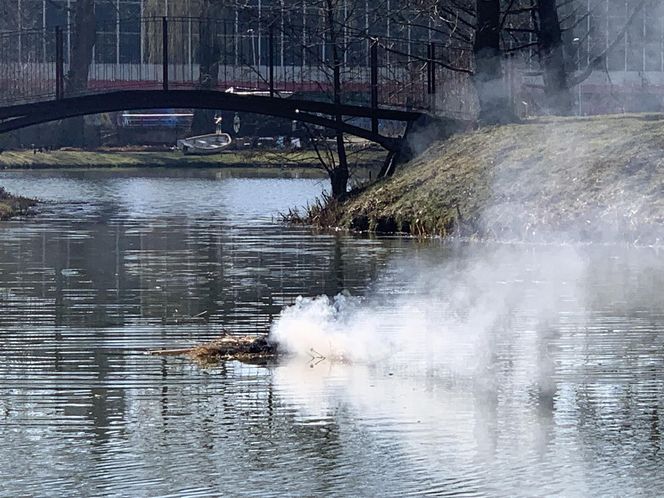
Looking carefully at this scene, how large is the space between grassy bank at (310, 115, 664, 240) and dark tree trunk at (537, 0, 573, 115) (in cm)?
379

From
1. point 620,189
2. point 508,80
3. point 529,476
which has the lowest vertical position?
point 529,476

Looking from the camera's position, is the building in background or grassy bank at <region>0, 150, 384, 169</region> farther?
grassy bank at <region>0, 150, 384, 169</region>

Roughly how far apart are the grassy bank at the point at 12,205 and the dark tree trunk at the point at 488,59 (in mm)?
10029

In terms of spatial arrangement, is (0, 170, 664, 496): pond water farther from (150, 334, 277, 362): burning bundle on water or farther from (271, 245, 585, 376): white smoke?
(150, 334, 277, 362): burning bundle on water

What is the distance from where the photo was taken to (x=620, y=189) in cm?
2866

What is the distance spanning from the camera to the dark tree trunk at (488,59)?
37188 mm

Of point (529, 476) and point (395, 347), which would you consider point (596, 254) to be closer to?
point (395, 347)

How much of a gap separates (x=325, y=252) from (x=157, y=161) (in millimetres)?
48406

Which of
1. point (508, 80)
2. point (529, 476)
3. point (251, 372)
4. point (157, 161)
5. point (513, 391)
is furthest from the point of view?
point (157, 161)

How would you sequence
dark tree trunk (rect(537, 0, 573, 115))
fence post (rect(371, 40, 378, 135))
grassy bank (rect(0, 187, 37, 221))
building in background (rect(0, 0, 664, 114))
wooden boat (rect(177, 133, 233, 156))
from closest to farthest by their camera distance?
grassy bank (rect(0, 187, 37, 221))
fence post (rect(371, 40, 378, 135))
dark tree trunk (rect(537, 0, 573, 115))
building in background (rect(0, 0, 664, 114))
wooden boat (rect(177, 133, 233, 156))

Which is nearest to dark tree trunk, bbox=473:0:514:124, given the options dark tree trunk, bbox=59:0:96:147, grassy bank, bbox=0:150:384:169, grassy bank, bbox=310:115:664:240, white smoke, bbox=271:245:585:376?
grassy bank, bbox=310:115:664:240

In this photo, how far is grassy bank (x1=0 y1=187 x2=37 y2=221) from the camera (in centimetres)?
3822

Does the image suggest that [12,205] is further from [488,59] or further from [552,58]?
[552,58]

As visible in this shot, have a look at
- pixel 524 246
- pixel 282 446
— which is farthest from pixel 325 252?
pixel 282 446
